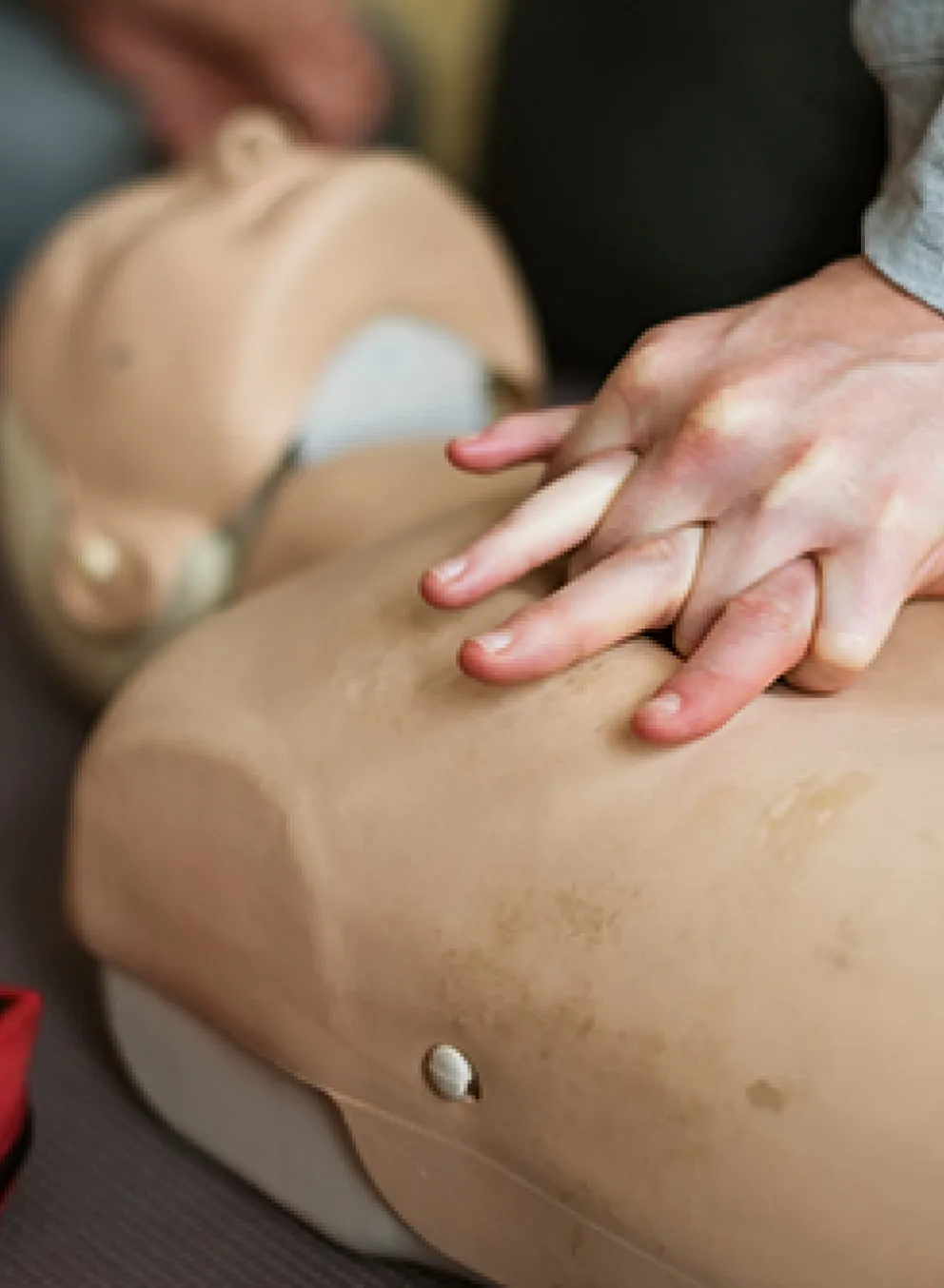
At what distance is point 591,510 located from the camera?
541 millimetres

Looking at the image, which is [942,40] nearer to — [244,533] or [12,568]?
[244,533]

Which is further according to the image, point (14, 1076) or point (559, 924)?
point (14, 1076)

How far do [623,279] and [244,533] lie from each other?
0.43m

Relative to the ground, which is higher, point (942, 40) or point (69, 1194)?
point (942, 40)

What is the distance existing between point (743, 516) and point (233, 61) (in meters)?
0.87

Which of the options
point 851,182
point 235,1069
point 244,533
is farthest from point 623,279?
point 235,1069

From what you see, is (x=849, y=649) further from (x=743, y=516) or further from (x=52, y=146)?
(x=52, y=146)

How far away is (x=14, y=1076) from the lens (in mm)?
589

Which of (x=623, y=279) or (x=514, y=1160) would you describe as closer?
(x=514, y=1160)

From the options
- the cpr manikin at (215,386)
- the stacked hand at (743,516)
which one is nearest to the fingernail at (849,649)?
the stacked hand at (743,516)

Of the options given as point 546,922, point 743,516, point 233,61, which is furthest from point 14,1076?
point 233,61

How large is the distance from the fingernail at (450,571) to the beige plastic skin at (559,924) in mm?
21

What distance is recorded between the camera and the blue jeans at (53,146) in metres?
1.31

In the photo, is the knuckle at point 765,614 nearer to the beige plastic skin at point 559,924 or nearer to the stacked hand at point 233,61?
the beige plastic skin at point 559,924
